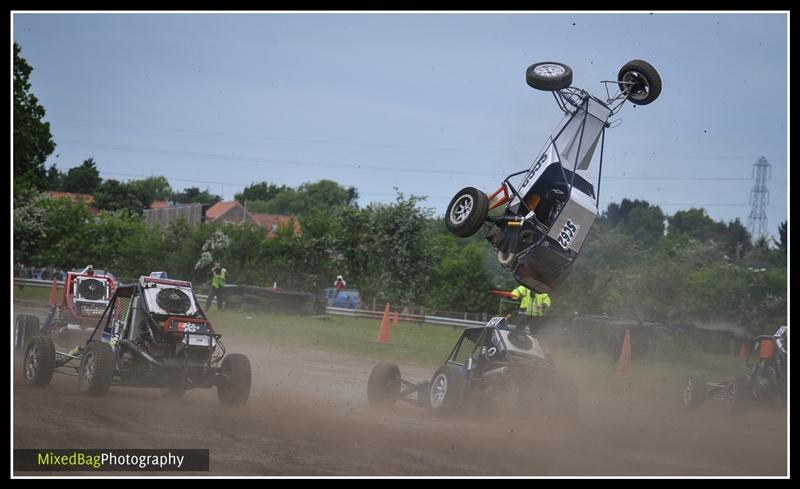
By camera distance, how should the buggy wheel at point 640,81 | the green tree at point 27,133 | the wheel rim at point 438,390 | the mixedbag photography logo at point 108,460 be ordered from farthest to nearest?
1. the green tree at point 27,133
2. the wheel rim at point 438,390
3. the buggy wheel at point 640,81
4. the mixedbag photography logo at point 108,460

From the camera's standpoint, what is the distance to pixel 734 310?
25500 mm

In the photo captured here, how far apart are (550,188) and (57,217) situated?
35.8 meters

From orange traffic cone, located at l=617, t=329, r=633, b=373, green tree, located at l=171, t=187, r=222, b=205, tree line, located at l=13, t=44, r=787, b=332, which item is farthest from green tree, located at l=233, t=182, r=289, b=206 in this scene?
orange traffic cone, located at l=617, t=329, r=633, b=373

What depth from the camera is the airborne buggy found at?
38.3 feet

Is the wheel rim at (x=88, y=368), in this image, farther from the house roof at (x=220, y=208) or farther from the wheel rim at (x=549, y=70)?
the house roof at (x=220, y=208)

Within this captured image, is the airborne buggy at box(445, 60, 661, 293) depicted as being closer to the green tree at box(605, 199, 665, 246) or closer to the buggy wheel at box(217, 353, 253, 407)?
the buggy wheel at box(217, 353, 253, 407)

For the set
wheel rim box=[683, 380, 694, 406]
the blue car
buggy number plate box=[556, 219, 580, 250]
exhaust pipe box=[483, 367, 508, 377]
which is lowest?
wheel rim box=[683, 380, 694, 406]

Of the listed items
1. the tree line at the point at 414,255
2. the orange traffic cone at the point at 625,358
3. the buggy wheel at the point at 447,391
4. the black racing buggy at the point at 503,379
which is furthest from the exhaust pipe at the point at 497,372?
the tree line at the point at 414,255

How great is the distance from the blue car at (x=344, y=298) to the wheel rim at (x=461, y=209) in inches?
939

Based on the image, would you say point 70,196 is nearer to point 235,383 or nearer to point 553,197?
point 235,383

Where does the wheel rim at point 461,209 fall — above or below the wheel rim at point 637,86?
below

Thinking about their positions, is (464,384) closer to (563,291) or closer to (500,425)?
(500,425)

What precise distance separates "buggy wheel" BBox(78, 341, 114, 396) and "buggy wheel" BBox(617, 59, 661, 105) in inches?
294

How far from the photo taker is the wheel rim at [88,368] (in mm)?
11975
